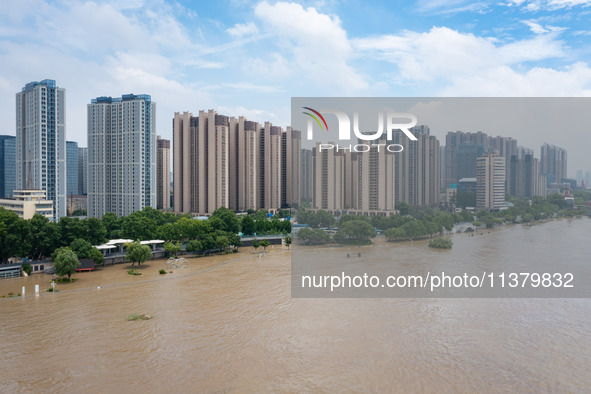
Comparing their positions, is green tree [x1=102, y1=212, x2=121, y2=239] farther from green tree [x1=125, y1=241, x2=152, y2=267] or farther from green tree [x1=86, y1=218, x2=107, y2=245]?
green tree [x1=125, y1=241, x2=152, y2=267]

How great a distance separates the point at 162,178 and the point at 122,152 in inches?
Answer: 163

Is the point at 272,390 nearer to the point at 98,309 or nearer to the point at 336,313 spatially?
the point at 336,313

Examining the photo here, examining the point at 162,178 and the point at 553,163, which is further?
the point at 162,178

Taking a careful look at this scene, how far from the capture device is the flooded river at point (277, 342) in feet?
10.5

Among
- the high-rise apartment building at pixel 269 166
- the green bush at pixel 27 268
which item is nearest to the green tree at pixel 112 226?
the green bush at pixel 27 268

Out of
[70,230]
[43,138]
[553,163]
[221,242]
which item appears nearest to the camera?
[70,230]

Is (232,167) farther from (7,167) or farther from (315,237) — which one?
(7,167)

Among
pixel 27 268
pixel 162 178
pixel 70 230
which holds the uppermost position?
pixel 162 178

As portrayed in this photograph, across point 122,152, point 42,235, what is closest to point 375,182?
point 42,235

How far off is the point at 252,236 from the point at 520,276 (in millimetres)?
6295

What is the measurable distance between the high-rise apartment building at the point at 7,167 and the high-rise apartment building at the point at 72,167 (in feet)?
7.99

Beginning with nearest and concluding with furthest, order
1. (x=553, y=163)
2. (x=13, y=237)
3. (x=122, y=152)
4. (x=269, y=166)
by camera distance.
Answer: (x=13, y=237) → (x=122, y=152) → (x=553, y=163) → (x=269, y=166)

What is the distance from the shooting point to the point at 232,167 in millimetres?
15680

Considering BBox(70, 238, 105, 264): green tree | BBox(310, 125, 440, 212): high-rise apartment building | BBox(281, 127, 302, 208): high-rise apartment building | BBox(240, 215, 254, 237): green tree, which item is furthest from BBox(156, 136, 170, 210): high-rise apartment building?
BBox(70, 238, 105, 264): green tree
